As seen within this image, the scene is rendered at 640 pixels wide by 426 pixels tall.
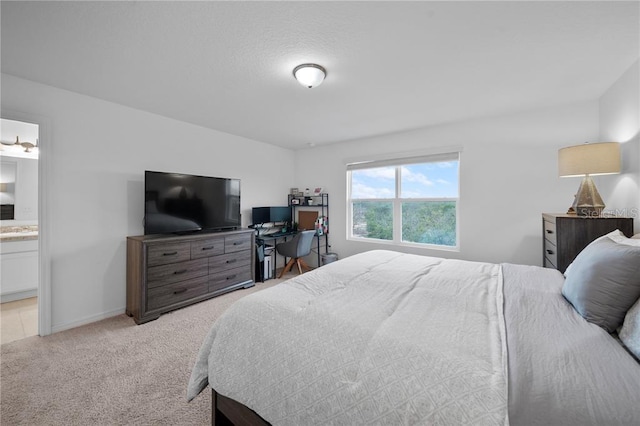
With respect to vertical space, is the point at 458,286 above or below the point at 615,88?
below

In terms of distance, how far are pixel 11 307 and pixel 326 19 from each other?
468cm

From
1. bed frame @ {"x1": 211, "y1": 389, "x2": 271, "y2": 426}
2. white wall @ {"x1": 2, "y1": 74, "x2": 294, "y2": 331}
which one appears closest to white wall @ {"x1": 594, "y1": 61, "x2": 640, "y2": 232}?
bed frame @ {"x1": 211, "y1": 389, "x2": 271, "y2": 426}

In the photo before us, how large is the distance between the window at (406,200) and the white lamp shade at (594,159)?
136cm

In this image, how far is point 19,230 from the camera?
141 inches

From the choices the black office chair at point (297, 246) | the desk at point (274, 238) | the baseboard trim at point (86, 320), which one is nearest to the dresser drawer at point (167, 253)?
the baseboard trim at point (86, 320)

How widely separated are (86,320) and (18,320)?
0.80 meters

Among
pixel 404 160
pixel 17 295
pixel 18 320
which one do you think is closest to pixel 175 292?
pixel 18 320

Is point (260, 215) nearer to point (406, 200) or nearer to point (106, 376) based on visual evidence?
point (406, 200)

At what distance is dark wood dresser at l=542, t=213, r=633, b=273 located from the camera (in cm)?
190

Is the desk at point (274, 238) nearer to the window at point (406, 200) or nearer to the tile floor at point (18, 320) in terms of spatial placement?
the window at point (406, 200)

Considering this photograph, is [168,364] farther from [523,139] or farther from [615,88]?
[615,88]

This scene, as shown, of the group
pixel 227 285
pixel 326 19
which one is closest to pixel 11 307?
pixel 227 285

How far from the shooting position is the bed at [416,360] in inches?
28.2

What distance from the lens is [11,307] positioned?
118 inches
